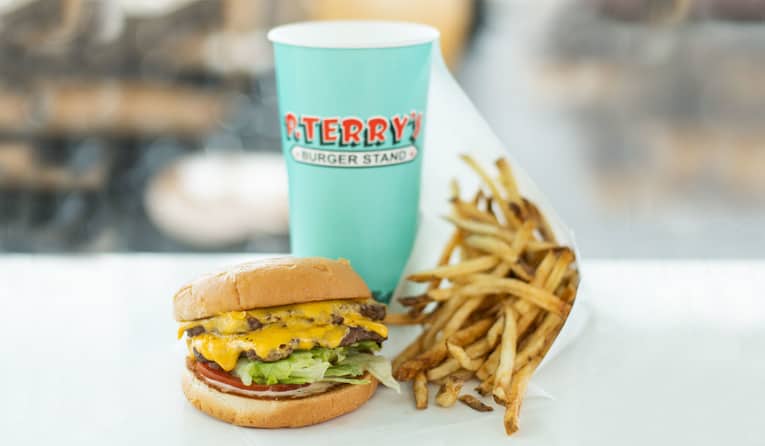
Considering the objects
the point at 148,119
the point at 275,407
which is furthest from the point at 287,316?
the point at 148,119

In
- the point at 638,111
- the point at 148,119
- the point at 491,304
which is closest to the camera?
the point at 491,304

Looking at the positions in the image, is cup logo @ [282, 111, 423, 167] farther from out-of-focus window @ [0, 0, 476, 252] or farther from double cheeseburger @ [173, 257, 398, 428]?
out-of-focus window @ [0, 0, 476, 252]

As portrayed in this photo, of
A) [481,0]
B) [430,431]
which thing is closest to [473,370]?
[430,431]

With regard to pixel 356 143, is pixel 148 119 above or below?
below

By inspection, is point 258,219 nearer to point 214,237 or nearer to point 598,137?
point 214,237

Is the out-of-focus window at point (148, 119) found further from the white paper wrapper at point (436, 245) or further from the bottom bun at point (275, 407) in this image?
the bottom bun at point (275, 407)

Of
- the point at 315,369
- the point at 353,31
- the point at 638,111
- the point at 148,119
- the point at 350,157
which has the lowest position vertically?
the point at 638,111

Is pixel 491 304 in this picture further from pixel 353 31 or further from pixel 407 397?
pixel 353 31

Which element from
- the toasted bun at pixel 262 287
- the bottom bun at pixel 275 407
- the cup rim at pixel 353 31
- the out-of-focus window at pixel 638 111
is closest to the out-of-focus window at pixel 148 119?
the out-of-focus window at pixel 638 111
